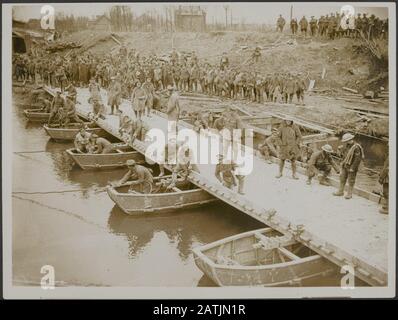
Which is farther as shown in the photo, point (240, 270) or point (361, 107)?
point (361, 107)

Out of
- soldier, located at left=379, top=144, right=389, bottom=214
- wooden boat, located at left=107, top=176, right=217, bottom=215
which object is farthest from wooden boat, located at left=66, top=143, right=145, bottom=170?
soldier, located at left=379, top=144, right=389, bottom=214

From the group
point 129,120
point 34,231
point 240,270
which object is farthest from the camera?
point 129,120

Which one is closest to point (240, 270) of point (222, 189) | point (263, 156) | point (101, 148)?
point (222, 189)

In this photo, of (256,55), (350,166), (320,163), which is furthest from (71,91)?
(350,166)

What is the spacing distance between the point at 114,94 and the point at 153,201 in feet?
3.87

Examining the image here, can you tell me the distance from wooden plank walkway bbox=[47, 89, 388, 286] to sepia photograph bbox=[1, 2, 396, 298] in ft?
0.05

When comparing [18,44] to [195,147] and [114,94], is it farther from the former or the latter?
[195,147]

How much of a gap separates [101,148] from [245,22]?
190 cm

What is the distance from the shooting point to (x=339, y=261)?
172 inches

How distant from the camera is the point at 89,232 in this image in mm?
4633

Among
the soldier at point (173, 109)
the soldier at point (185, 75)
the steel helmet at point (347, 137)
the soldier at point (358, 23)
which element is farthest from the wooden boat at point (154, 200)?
the soldier at point (358, 23)

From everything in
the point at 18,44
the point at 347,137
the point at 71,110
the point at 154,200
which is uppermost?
the point at 18,44

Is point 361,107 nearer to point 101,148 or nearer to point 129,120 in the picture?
point 129,120

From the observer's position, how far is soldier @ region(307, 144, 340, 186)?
468 centimetres
